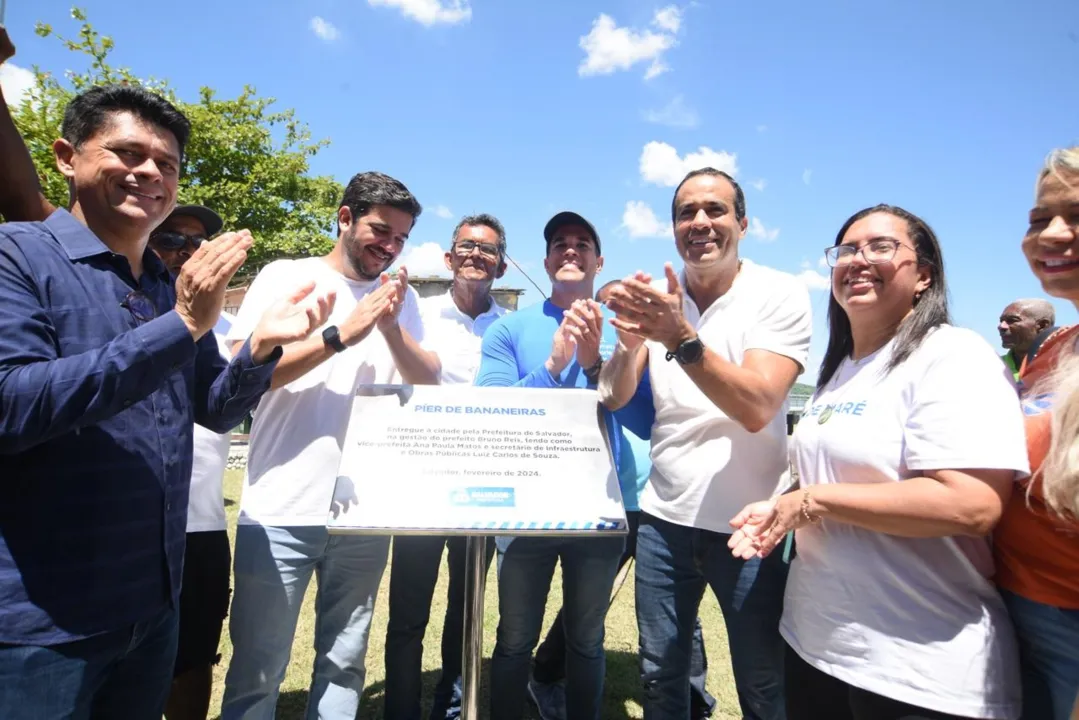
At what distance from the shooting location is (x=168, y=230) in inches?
122

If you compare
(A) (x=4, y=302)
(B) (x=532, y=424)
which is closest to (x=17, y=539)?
(A) (x=4, y=302)

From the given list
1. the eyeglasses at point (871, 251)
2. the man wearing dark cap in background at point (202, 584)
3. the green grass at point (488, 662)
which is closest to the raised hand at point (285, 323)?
the man wearing dark cap in background at point (202, 584)

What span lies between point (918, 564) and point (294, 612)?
2441 mm

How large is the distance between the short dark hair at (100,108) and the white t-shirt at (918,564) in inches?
94.5

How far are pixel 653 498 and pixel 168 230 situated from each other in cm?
283

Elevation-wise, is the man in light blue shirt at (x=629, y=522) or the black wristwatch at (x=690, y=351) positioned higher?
the black wristwatch at (x=690, y=351)

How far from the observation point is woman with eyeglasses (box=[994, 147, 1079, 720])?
1452 millimetres

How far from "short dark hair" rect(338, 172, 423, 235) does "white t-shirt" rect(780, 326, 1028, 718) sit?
213cm

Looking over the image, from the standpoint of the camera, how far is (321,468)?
2.66 meters

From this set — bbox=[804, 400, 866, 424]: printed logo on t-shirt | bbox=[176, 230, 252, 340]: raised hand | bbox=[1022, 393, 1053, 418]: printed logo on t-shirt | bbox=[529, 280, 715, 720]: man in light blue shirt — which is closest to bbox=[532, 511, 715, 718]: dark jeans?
bbox=[529, 280, 715, 720]: man in light blue shirt

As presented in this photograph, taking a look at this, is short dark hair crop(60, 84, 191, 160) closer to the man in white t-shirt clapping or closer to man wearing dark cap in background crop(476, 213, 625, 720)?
the man in white t-shirt clapping

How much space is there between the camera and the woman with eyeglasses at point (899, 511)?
5.25 feet

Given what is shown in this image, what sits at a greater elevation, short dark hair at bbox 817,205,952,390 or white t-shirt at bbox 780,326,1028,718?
short dark hair at bbox 817,205,952,390

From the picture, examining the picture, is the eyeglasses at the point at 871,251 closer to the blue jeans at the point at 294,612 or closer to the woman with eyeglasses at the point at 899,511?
the woman with eyeglasses at the point at 899,511
